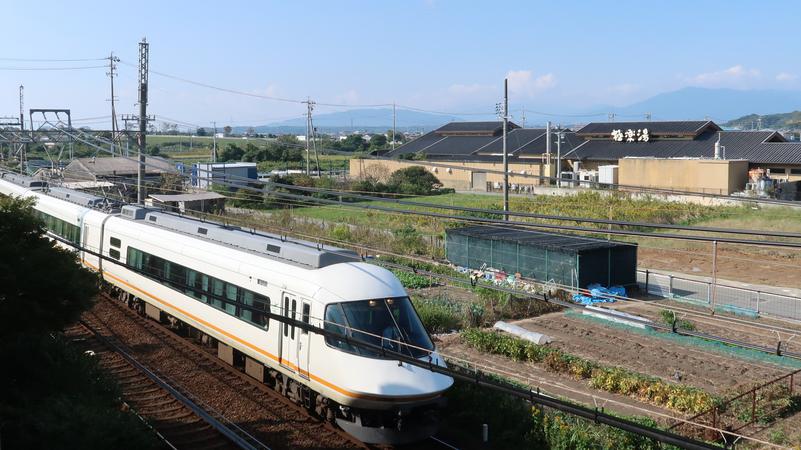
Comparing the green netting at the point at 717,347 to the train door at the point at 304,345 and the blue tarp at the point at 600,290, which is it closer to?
the blue tarp at the point at 600,290

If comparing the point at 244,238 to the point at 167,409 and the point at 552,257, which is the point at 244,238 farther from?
the point at 552,257

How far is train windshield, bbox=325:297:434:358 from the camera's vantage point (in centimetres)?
952

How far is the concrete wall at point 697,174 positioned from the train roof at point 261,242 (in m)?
28.9

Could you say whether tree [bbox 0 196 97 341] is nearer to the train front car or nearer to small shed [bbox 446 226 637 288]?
the train front car

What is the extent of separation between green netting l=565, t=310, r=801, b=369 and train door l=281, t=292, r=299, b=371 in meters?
9.93

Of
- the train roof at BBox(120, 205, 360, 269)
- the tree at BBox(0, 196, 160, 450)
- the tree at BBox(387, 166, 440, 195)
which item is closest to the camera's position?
the tree at BBox(0, 196, 160, 450)

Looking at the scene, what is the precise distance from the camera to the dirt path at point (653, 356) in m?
14.6

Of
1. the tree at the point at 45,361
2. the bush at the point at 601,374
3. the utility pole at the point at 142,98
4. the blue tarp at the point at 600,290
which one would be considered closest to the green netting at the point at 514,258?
the blue tarp at the point at 600,290

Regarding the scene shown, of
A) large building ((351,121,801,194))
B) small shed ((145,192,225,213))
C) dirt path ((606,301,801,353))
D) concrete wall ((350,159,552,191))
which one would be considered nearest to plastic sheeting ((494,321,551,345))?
dirt path ((606,301,801,353))

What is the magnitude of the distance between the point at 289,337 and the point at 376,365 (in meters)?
1.76

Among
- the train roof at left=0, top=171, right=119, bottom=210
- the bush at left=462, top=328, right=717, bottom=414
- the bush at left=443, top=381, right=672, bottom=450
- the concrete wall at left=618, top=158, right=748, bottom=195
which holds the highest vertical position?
the concrete wall at left=618, top=158, right=748, bottom=195

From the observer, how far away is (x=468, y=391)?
10.9 meters

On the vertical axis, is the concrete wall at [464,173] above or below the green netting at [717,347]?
above

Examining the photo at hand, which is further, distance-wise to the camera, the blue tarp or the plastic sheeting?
the blue tarp
